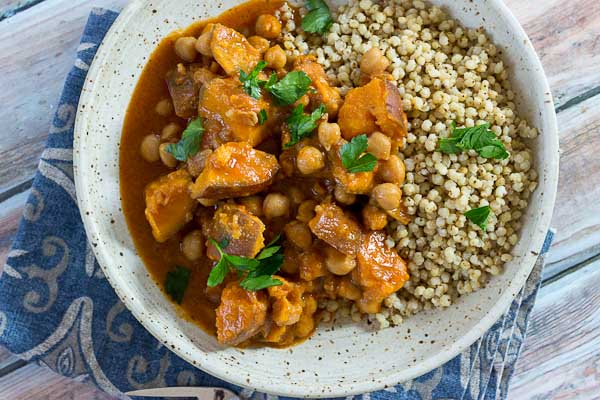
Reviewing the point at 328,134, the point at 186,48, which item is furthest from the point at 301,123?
Answer: the point at 186,48

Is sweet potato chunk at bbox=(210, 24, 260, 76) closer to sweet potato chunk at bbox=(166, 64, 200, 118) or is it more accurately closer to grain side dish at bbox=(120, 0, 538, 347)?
grain side dish at bbox=(120, 0, 538, 347)

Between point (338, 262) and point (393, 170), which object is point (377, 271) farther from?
point (393, 170)

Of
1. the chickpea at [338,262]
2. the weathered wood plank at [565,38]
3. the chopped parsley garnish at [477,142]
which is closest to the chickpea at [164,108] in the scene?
the chickpea at [338,262]

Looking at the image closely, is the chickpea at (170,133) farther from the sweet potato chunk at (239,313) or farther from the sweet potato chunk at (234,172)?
the sweet potato chunk at (239,313)

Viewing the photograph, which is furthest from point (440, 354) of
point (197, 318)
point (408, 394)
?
point (197, 318)

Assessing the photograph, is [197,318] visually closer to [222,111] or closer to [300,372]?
[300,372]

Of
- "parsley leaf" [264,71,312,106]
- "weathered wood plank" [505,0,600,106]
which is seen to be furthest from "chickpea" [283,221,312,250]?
"weathered wood plank" [505,0,600,106]

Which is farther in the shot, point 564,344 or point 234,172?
point 564,344
